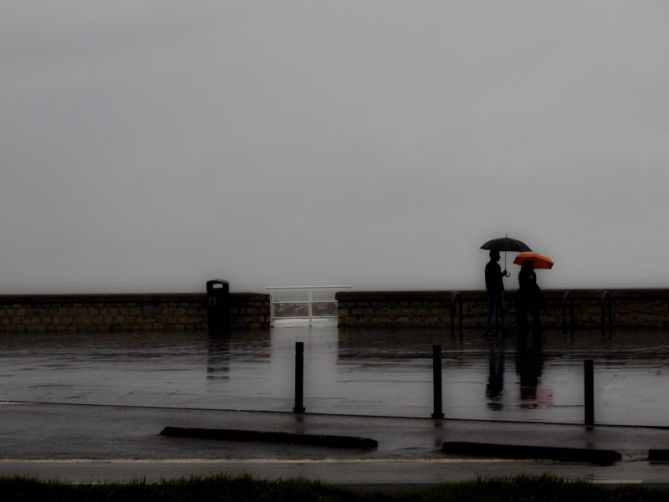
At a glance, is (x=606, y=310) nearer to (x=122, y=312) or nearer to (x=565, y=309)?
(x=565, y=309)

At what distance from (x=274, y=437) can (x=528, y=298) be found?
18963 millimetres

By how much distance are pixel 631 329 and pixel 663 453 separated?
2157 centimetres

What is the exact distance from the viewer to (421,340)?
27.9 metres

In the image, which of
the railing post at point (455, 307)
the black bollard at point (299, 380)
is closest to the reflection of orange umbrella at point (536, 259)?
the railing post at point (455, 307)

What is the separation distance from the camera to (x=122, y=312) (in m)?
36.8

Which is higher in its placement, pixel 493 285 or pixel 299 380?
pixel 493 285

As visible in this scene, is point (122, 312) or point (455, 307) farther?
point (122, 312)

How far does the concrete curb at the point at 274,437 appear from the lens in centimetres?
1204

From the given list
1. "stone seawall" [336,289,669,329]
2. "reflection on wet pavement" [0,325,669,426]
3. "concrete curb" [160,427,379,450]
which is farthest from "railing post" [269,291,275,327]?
"concrete curb" [160,427,379,450]

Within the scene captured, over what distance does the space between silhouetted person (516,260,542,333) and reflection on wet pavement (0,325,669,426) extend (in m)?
1.40

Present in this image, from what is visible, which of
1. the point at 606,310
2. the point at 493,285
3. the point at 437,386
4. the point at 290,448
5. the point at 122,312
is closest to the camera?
the point at 290,448

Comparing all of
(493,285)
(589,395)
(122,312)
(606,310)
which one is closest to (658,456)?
(589,395)

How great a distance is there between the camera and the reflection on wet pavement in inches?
604

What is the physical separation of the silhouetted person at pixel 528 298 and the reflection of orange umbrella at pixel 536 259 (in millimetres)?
332
